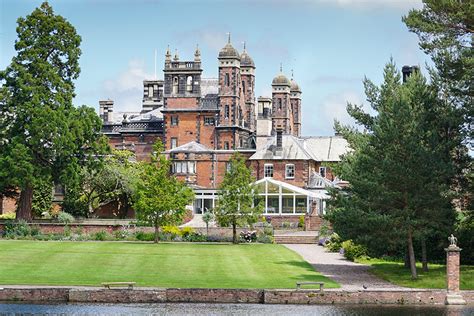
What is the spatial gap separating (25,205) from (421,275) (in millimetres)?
31018

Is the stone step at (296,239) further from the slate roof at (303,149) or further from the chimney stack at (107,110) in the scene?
the chimney stack at (107,110)

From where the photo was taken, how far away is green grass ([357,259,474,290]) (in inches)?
1574

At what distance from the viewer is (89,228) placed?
2498 inches

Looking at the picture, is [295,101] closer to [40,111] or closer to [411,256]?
[40,111]

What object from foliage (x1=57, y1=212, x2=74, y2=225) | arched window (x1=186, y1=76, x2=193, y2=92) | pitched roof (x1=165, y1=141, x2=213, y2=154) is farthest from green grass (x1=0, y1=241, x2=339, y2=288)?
arched window (x1=186, y1=76, x2=193, y2=92)

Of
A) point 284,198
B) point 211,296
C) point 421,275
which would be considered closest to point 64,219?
point 284,198

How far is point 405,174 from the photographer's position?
42000 mm

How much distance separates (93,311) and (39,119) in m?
32.1

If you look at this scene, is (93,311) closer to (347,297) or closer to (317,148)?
(347,297)

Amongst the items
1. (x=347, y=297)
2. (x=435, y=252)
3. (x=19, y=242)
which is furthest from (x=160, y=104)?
(x=347, y=297)

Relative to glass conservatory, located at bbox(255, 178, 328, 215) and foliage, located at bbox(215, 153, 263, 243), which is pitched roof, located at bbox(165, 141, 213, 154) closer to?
glass conservatory, located at bbox(255, 178, 328, 215)

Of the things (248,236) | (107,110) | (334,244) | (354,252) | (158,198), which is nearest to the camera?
(354,252)

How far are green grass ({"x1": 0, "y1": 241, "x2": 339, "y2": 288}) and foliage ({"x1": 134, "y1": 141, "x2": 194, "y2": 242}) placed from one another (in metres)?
3.43

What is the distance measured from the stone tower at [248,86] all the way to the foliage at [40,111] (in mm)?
34977
